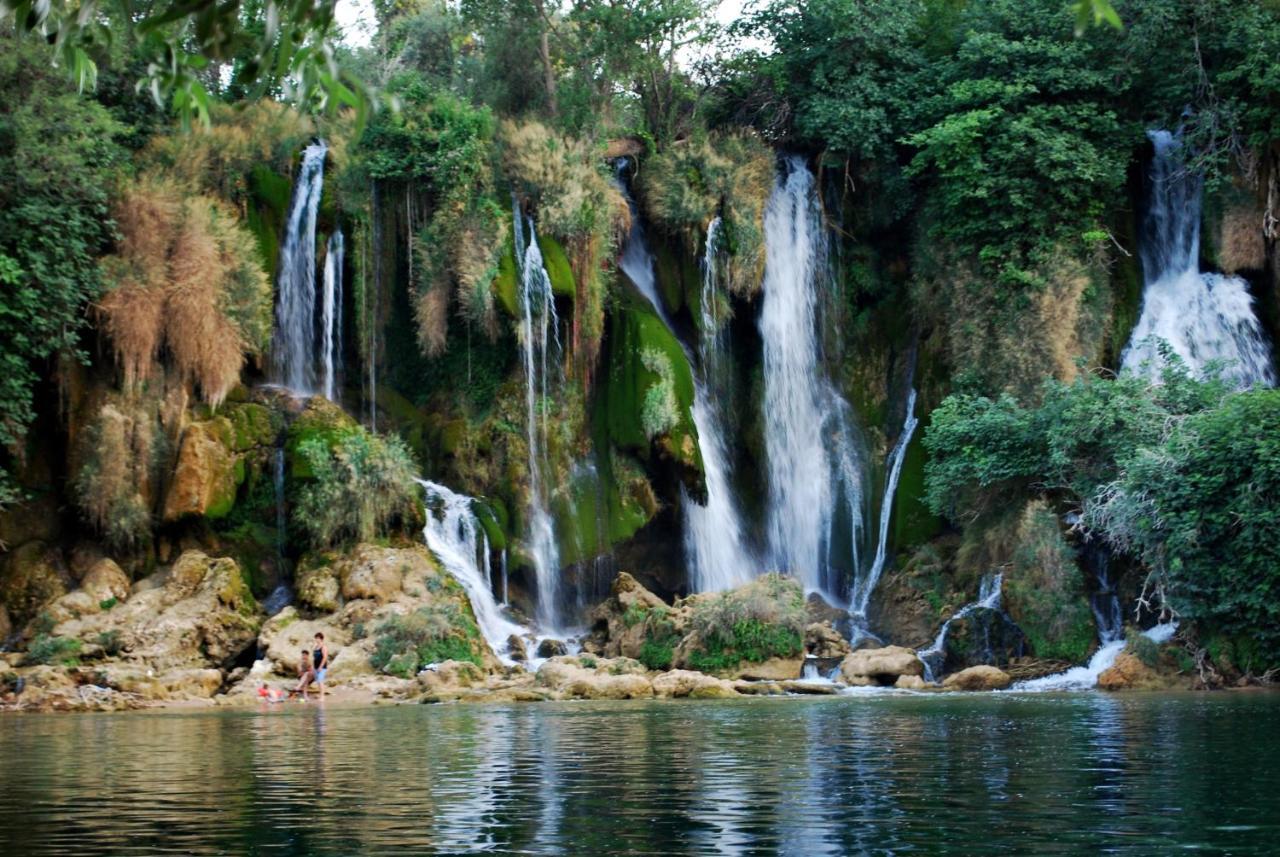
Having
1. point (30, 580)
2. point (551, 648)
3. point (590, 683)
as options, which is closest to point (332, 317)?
point (30, 580)

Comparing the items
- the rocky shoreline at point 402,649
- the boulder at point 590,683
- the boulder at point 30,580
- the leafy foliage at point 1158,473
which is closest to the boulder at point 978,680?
the rocky shoreline at point 402,649

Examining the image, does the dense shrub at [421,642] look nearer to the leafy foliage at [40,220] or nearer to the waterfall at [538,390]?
the waterfall at [538,390]

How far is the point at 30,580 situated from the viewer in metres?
23.3

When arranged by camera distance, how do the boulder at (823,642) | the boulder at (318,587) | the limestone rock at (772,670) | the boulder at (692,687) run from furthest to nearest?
the boulder at (823,642) → the boulder at (318,587) → the limestone rock at (772,670) → the boulder at (692,687)

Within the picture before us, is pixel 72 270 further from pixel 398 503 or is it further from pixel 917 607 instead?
pixel 917 607

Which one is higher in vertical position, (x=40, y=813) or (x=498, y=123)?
(x=498, y=123)

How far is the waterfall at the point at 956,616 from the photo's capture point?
77.3 ft

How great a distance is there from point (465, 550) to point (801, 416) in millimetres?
8185

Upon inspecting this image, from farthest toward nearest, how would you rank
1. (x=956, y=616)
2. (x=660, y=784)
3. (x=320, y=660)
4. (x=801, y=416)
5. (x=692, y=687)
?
(x=801, y=416), (x=956, y=616), (x=320, y=660), (x=692, y=687), (x=660, y=784)

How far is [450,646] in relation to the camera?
22516 millimetres

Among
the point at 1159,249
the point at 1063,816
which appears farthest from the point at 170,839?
the point at 1159,249

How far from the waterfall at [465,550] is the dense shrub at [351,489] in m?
0.66

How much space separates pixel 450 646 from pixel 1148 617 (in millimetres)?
11566

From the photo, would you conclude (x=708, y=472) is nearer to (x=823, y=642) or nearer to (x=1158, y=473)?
(x=823, y=642)
